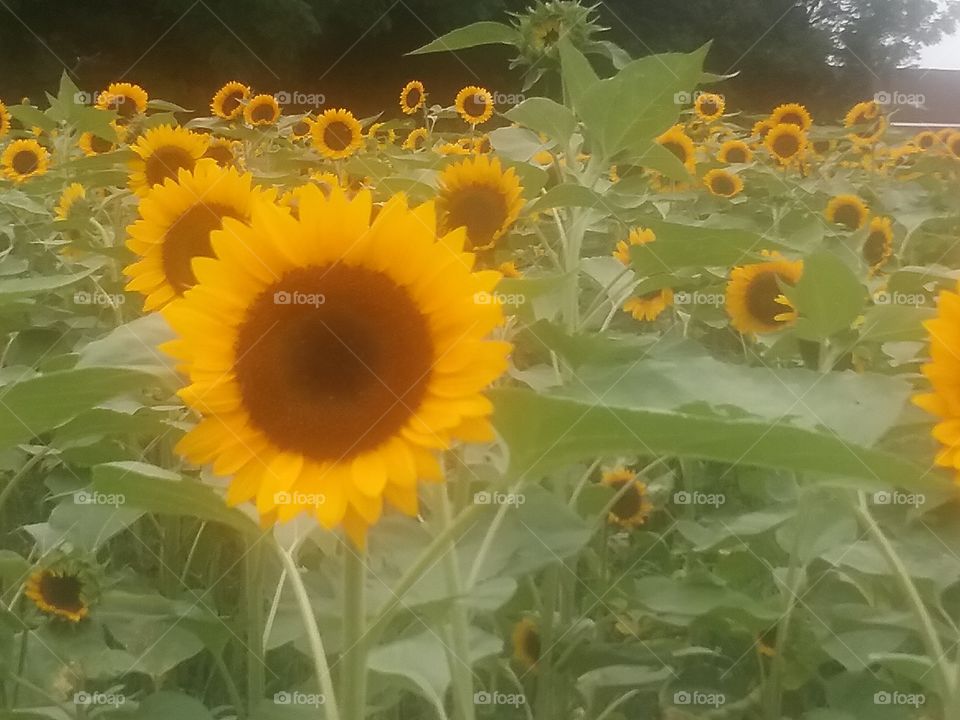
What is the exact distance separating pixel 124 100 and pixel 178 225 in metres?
0.35

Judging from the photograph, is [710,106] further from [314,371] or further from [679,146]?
[314,371]

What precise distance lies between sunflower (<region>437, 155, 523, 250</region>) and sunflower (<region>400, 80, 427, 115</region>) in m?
0.18

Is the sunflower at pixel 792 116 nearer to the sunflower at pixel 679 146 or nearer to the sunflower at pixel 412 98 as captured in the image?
the sunflower at pixel 679 146

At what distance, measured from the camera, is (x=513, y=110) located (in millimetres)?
605

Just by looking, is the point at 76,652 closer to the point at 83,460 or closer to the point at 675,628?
the point at 83,460

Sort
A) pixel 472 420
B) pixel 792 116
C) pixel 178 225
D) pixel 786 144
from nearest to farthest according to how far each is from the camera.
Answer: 1. pixel 472 420
2. pixel 178 225
3. pixel 792 116
4. pixel 786 144

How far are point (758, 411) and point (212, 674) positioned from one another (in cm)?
49

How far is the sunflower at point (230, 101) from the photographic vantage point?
845 millimetres

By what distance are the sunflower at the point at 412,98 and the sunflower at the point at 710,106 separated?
297 millimetres

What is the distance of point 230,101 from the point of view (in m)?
0.88

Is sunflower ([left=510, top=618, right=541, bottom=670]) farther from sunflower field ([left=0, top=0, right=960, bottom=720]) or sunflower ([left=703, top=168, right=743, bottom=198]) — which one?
sunflower ([left=703, top=168, right=743, bottom=198])

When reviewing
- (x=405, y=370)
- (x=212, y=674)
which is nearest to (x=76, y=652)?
(x=212, y=674)

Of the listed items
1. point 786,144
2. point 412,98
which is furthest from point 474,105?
A: point 786,144

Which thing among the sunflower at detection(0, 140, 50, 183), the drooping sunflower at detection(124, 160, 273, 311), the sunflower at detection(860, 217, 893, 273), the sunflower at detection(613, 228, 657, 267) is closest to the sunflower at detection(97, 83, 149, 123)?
the sunflower at detection(0, 140, 50, 183)
